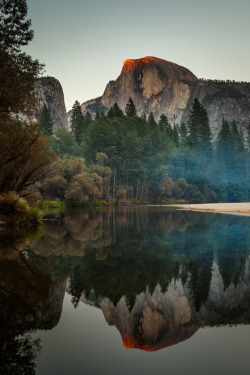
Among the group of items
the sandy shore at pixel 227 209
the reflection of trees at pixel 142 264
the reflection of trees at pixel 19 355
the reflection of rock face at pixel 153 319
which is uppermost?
the reflection of trees at pixel 19 355

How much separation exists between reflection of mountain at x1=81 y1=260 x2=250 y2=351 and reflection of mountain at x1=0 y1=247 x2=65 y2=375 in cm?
73

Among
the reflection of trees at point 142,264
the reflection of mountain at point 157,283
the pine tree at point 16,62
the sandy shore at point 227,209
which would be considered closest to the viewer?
the reflection of mountain at point 157,283

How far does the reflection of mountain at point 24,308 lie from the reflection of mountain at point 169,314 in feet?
2.40

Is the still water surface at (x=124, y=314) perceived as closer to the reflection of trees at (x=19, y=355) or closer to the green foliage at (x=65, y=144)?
the reflection of trees at (x=19, y=355)

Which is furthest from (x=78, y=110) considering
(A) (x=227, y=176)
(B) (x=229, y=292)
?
(B) (x=229, y=292)

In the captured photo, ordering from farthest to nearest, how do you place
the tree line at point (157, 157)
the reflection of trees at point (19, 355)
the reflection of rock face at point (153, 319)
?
1. the tree line at point (157, 157)
2. the reflection of rock face at point (153, 319)
3. the reflection of trees at point (19, 355)

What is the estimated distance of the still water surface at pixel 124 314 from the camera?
2990 mm

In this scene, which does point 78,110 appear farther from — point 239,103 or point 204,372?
point 239,103

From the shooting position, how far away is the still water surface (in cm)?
299

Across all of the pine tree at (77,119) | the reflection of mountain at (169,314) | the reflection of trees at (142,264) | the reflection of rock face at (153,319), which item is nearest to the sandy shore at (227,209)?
the reflection of trees at (142,264)

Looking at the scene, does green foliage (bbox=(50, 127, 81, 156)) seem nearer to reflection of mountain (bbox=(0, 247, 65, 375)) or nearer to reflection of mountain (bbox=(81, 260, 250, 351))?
reflection of mountain (bbox=(0, 247, 65, 375))

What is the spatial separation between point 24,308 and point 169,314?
6.76 feet

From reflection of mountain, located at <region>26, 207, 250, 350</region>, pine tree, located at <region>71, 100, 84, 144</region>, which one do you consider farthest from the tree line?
reflection of mountain, located at <region>26, 207, 250, 350</region>

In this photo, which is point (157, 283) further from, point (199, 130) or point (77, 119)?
point (77, 119)
